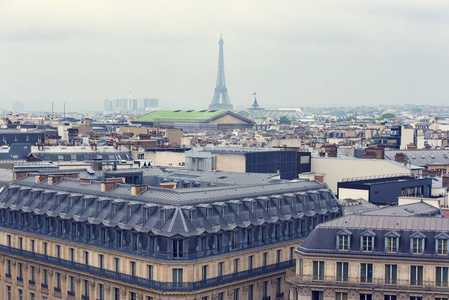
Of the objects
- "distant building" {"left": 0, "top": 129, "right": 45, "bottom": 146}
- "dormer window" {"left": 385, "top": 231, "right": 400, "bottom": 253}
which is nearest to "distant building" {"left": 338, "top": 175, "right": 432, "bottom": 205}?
"dormer window" {"left": 385, "top": 231, "right": 400, "bottom": 253}

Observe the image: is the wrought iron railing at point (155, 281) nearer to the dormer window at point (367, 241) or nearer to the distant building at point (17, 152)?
the dormer window at point (367, 241)

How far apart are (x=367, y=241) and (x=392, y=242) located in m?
1.58

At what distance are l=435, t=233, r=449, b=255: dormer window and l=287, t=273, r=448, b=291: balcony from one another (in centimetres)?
194

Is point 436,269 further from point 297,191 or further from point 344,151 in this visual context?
point 344,151

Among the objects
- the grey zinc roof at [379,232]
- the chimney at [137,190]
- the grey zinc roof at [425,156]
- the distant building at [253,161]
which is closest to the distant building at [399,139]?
the grey zinc roof at [425,156]

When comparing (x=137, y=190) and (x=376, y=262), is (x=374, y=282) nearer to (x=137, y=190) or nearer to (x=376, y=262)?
(x=376, y=262)

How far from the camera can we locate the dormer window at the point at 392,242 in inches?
2066

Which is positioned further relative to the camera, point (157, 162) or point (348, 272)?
point (157, 162)

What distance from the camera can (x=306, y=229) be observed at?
6850 centimetres

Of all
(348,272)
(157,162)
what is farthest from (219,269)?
(157,162)

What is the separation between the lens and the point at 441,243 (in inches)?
2030

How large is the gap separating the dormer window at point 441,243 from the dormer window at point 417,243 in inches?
35.9

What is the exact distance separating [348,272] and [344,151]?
82.0 metres

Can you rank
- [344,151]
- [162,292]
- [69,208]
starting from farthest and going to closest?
[344,151] → [69,208] → [162,292]
